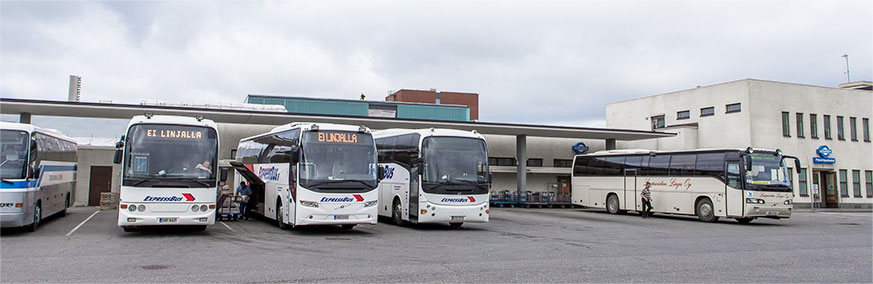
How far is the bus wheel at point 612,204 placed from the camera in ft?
90.7

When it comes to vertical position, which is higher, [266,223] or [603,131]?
[603,131]

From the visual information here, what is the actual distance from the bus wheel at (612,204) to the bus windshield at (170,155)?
18.5 m

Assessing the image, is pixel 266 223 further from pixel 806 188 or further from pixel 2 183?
pixel 806 188

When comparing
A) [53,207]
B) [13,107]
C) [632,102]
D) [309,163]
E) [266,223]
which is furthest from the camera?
[632,102]

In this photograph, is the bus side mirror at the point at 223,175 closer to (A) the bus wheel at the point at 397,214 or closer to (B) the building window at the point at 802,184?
(A) the bus wheel at the point at 397,214

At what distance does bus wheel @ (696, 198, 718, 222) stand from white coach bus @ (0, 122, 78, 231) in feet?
68.5

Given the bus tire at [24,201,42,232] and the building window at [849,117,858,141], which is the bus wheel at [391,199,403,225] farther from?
the building window at [849,117,858,141]

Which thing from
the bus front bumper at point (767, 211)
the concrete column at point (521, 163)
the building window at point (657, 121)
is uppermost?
the building window at point (657, 121)

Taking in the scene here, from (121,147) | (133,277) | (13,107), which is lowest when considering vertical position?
(133,277)

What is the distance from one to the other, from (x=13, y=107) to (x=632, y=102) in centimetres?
3908

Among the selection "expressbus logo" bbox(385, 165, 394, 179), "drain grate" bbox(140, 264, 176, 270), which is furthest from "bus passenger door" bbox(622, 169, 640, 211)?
"drain grate" bbox(140, 264, 176, 270)

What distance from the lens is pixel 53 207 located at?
17.3 meters

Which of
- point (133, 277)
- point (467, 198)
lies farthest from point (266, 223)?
point (133, 277)

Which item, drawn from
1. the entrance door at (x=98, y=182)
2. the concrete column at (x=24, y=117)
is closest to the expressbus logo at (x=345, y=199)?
the concrete column at (x=24, y=117)
